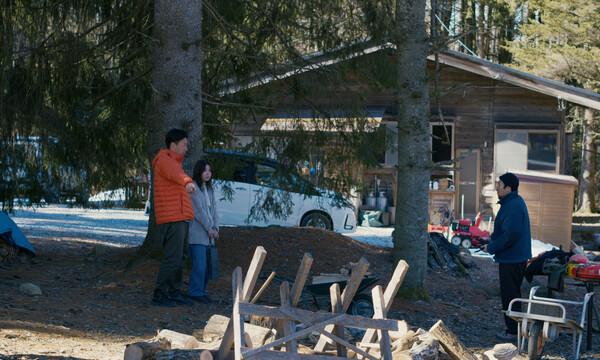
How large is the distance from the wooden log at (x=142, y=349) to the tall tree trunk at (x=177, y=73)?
3928 mm

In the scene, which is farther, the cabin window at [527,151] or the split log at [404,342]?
the cabin window at [527,151]

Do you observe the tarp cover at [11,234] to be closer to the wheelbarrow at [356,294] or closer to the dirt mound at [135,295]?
the dirt mound at [135,295]

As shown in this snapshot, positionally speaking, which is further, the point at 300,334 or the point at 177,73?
the point at 177,73

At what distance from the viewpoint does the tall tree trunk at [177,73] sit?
28.7 feet

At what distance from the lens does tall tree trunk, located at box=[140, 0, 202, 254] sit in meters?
8.76

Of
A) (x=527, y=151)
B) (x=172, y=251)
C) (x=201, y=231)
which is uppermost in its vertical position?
(x=527, y=151)

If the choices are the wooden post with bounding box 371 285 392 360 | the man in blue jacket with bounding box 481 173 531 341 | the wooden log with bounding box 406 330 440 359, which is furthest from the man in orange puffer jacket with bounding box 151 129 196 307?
the man in blue jacket with bounding box 481 173 531 341

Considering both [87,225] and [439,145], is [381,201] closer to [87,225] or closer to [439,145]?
[439,145]

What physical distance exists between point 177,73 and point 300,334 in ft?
17.1

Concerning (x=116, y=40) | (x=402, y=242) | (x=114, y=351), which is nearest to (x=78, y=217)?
(x=116, y=40)

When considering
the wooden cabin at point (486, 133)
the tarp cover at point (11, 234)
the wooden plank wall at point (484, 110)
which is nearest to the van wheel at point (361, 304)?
the tarp cover at point (11, 234)

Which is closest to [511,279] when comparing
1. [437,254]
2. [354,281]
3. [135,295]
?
[354,281]

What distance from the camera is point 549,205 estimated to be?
1534 cm

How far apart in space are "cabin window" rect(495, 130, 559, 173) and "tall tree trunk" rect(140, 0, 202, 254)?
12.9 metres
